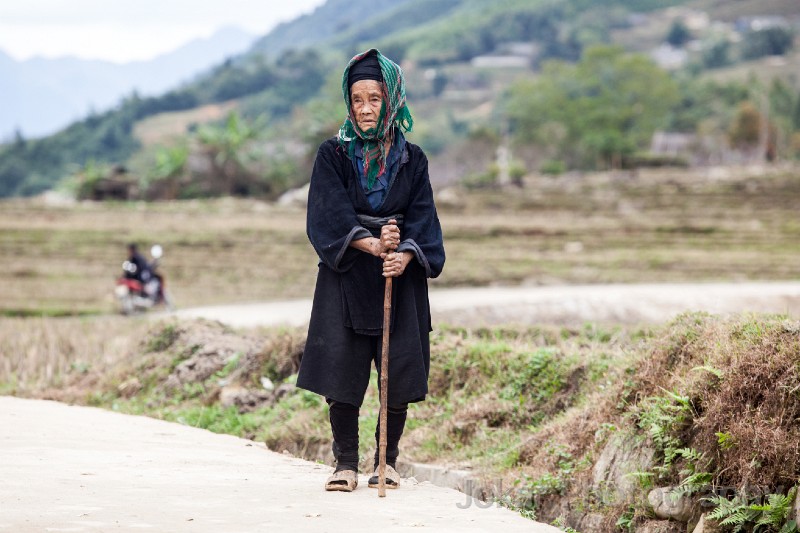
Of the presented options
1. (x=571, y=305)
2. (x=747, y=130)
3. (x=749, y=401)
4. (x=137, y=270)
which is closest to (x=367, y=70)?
(x=749, y=401)

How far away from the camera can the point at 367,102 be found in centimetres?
518

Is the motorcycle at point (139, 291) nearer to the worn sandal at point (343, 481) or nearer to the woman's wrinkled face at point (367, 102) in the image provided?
the woman's wrinkled face at point (367, 102)

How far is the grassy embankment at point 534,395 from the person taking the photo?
4969 millimetres

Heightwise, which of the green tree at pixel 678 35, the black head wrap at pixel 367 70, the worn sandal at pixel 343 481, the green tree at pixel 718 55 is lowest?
the worn sandal at pixel 343 481

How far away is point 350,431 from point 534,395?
2456mm

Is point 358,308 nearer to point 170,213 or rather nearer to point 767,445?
point 767,445

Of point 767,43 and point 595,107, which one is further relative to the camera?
point 767,43

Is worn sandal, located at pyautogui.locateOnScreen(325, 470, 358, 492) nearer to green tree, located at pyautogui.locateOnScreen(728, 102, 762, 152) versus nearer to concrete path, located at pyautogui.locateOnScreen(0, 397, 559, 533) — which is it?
concrete path, located at pyautogui.locateOnScreen(0, 397, 559, 533)

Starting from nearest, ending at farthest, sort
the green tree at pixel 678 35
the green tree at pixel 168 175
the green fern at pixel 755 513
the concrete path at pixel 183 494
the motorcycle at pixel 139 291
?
the concrete path at pixel 183 494 < the green fern at pixel 755 513 < the motorcycle at pixel 139 291 < the green tree at pixel 168 175 < the green tree at pixel 678 35

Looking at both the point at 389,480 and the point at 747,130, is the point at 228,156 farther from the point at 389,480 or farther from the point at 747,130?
the point at 389,480

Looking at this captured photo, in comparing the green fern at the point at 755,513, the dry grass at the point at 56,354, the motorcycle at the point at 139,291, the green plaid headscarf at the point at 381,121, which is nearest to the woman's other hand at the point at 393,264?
the green plaid headscarf at the point at 381,121

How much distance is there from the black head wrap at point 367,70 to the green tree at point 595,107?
164 feet

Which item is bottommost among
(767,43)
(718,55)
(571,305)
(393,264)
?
(571,305)

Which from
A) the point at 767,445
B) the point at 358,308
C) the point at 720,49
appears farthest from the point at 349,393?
the point at 720,49
